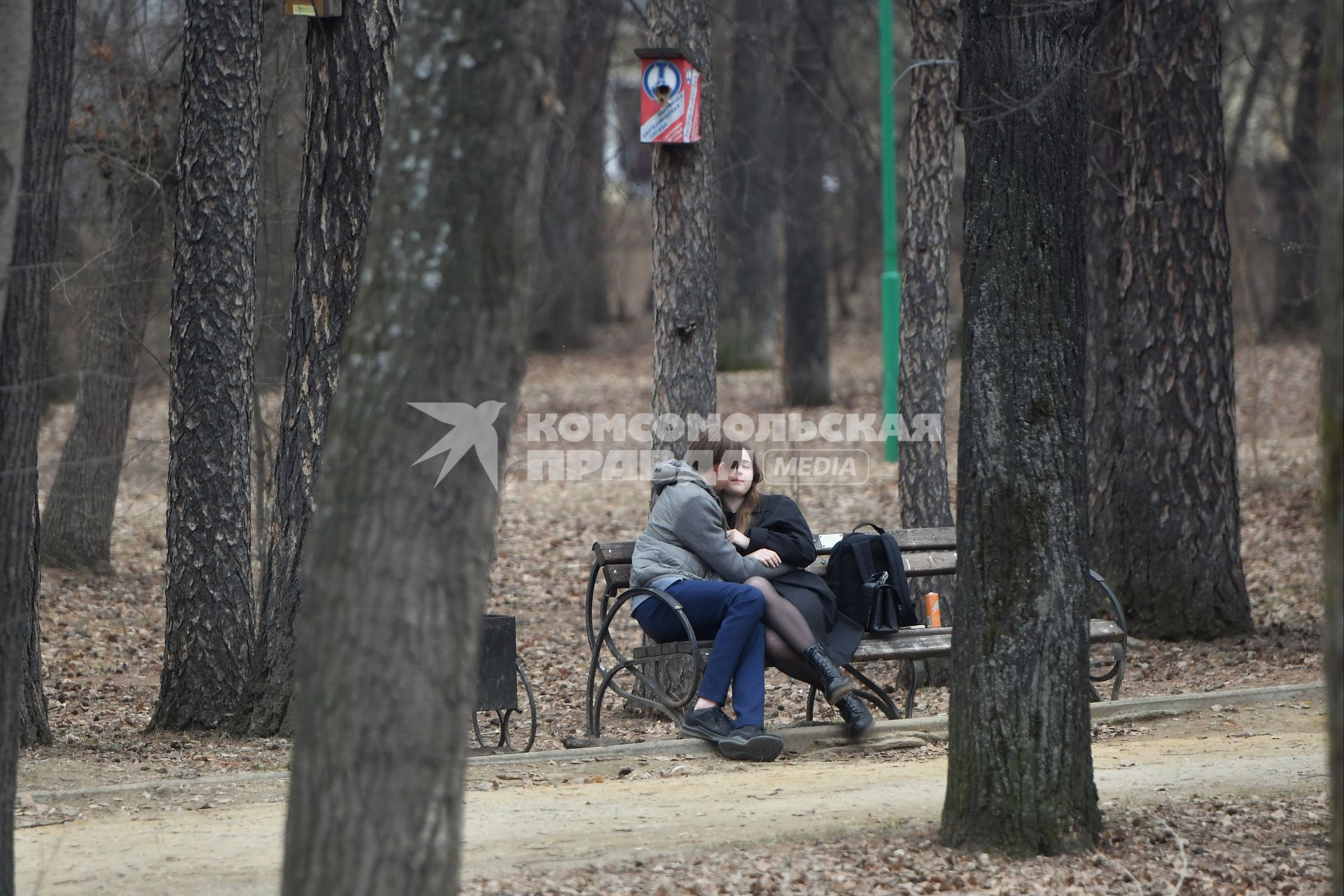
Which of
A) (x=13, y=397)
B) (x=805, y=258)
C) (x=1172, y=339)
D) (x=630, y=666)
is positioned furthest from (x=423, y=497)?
(x=805, y=258)

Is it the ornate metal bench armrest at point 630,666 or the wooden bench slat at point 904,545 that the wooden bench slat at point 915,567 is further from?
the ornate metal bench armrest at point 630,666

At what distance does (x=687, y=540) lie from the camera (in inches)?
263

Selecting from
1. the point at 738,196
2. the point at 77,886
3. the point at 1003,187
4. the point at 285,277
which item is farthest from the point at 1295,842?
the point at 738,196

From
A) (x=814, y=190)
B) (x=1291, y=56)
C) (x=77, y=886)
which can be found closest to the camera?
(x=77, y=886)

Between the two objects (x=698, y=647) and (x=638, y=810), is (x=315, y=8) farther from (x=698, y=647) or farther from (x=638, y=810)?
(x=638, y=810)

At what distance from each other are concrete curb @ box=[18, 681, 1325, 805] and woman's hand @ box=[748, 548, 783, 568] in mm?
744

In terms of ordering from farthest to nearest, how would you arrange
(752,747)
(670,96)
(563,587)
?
(563,587) → (670,96) → (752,747)

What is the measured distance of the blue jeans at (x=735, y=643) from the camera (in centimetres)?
633

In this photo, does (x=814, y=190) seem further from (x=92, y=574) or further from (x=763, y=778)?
(x=763, y=778)

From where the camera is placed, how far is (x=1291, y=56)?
21.4m

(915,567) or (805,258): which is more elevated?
(805,258)

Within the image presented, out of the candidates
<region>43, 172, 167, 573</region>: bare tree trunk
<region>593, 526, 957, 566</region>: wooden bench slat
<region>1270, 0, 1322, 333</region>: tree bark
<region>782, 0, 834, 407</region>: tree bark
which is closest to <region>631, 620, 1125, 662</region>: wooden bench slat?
<region>593, 526, 957, 566</region>: wooden bench slat

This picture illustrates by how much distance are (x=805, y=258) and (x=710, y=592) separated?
14.0m

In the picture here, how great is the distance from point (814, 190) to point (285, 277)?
32.4 ft
